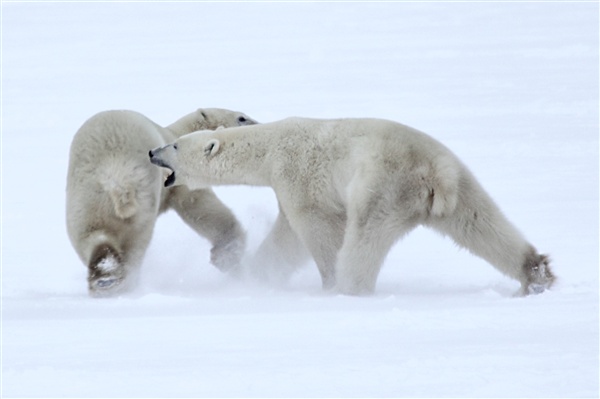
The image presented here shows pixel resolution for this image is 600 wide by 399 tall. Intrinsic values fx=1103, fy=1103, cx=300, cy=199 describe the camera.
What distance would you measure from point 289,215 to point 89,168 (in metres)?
1.23

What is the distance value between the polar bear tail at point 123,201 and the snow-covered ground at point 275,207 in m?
0.49

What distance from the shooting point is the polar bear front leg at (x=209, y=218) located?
7.42m

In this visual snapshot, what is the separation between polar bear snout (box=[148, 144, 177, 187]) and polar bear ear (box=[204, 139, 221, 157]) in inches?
7.9

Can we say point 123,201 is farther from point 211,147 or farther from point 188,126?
point 188,126

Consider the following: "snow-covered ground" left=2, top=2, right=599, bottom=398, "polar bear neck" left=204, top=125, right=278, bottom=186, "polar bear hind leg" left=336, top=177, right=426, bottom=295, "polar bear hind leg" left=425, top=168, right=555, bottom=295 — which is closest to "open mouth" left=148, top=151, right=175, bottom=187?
"polar bear neck" left=204, top=125, right=278, bottom=186

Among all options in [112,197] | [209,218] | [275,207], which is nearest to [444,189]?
[112,197]

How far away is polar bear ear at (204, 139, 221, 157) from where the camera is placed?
6875mm

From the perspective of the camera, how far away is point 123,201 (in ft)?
21.0

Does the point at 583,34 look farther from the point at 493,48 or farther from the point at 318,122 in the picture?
the point at 318,122

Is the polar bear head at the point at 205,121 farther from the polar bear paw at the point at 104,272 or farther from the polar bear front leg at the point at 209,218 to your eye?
the polar bear paw at the point at 104,272

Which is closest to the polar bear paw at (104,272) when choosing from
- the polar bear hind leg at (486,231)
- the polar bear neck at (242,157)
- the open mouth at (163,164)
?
the open mouth at (163,164)

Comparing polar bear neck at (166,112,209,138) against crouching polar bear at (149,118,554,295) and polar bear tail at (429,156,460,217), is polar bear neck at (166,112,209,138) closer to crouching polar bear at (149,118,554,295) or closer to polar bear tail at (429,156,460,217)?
crouching polar bear at (149,118,554,295)

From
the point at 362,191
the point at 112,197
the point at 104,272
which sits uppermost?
the point at 362,191

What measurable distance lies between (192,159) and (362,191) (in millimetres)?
1372
